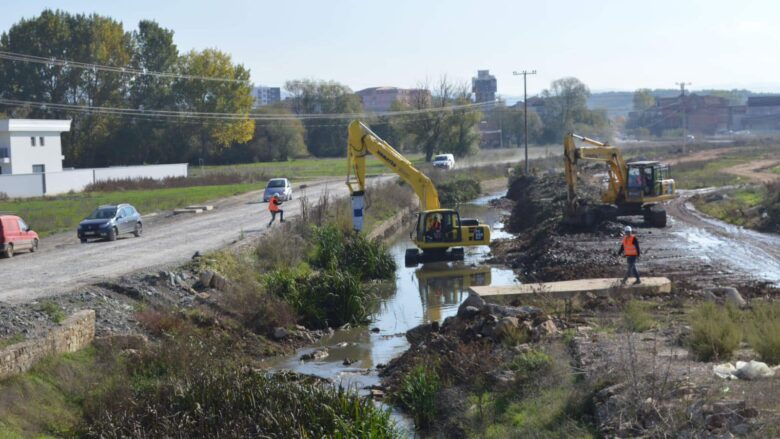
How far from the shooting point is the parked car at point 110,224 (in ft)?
124

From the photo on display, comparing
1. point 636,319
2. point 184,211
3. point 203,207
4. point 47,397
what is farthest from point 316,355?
point 203,207

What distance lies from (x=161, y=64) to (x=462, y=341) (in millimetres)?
86377

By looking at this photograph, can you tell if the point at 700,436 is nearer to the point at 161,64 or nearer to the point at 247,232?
the point at 247,232

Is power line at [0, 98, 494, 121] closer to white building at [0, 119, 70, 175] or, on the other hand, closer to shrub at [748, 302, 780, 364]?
white building at [0, 119, 70, 175]

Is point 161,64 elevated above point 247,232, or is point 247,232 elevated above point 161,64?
point 161,64

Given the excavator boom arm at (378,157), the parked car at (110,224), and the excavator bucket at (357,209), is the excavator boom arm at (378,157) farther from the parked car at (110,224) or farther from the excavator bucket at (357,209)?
the parked car at (110,224)

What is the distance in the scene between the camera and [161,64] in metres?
101

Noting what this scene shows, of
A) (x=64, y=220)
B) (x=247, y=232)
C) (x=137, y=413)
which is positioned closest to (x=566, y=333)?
A: (x=137, y=413)

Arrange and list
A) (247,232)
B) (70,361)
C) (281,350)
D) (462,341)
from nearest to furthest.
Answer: (70,361), (462,341), (281,350), (247,232)

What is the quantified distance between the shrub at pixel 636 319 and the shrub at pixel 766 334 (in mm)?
2195

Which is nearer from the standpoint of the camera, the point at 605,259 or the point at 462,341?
the point at 462,341

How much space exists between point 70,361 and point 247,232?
21626 millimetres

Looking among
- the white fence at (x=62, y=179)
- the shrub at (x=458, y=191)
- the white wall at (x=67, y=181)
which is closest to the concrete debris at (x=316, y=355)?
the white fence at (x=62, y=179)

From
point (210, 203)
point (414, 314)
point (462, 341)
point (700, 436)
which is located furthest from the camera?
point (210, 203)
